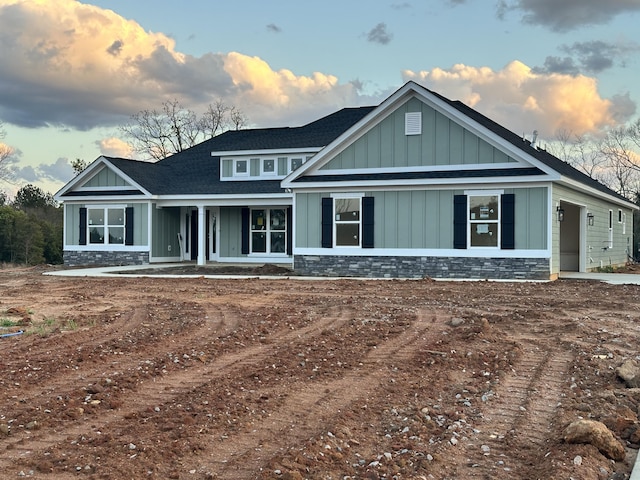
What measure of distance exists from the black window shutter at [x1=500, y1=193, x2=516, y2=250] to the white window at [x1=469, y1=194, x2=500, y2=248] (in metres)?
0.17

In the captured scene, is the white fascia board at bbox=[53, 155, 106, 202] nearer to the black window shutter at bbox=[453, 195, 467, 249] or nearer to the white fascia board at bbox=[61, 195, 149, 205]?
the white fascia board at bbox=[61, 195, 149, 205]

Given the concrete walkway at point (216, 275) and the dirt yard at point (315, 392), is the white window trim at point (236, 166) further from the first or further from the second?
the dirt yard at point (315, 392)

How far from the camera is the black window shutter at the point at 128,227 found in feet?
83.4

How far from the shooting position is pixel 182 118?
4862 cm

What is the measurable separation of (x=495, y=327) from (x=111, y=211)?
19077mm

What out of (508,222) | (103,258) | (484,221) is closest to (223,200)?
(103,258)

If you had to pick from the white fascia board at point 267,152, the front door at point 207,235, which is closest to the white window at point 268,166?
the white fascia board at point 267,152

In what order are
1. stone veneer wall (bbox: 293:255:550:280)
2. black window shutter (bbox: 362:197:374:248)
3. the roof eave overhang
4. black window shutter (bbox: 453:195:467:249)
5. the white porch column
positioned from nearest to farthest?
the roof eave overhang → stone veneer wall (bbox: 293:255:550:280) → black window shutter (bbox: 453:195:467:249) → black window shutter (bbox: 362:197:374:248) → the white porch column

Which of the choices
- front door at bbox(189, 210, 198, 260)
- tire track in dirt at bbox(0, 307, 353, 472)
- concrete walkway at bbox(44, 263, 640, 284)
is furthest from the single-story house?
tire track in dirt at bbox(0, 307, 353, 472)

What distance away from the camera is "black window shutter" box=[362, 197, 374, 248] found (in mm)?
20062

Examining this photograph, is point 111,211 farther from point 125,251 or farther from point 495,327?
point 495,327

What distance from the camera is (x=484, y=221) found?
18.8m

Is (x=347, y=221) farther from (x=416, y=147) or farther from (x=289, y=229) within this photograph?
(x=289, y=229)

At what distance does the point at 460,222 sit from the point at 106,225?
13.9 m
